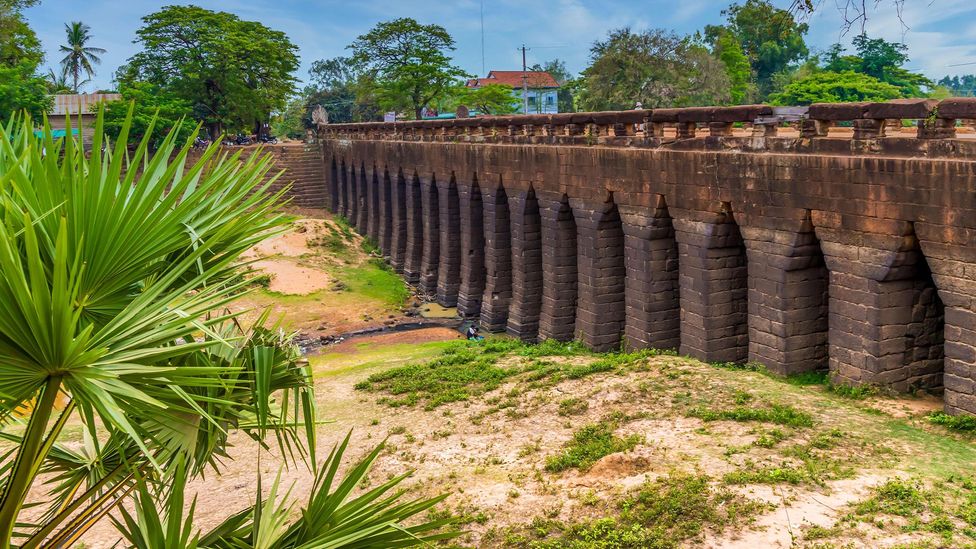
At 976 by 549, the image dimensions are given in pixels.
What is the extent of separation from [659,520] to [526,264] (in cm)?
1523

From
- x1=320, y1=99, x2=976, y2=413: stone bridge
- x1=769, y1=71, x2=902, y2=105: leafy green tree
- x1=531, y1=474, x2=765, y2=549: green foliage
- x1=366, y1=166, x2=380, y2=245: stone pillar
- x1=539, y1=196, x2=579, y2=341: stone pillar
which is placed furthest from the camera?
x1=769, y1=71, x2=902, y2=105: leafy green tree

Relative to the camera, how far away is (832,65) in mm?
59875

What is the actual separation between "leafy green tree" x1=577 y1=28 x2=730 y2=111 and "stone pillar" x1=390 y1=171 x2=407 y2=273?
64.6 ft

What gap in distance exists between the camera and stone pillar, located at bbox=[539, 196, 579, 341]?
2214 centimetres

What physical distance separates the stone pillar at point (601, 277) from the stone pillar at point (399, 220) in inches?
660

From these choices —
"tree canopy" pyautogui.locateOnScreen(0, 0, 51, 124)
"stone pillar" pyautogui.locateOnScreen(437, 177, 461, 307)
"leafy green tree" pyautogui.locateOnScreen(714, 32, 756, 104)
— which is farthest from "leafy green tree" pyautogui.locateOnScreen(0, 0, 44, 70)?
"leafy green tree" pyautogui.locateOnScreen(714, 32, 756, 104)

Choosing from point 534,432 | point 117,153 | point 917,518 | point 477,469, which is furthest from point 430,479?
point 117,153

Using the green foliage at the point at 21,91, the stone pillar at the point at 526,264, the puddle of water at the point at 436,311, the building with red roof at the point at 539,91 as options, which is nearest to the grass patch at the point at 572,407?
the stone pillar at the point at 526,264

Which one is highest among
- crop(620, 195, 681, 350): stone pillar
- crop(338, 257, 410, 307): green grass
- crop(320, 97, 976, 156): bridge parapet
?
crop(320, 97, 976, 156): bridge parapet

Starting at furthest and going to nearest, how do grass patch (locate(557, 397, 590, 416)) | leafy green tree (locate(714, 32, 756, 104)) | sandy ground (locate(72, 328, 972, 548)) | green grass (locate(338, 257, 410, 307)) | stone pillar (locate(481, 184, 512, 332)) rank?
leafy green tree (locate(714, 32, 756, 104)), green grass (locate(338, 257, 410, 307)), stone pillar (locate(481, 184, 512, 332)), grass patch (locate(557, 397, 590, 416)), sandy ground (locate(72, 328, 972, 548))

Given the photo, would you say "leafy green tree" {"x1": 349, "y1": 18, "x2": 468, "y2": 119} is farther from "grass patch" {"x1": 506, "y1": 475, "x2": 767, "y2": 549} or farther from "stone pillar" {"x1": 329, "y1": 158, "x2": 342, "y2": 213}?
"grass patch" {"x1": 506, "y1": 475, "x2": 767, "y2": 549}

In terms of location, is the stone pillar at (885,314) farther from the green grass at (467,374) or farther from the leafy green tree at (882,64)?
the leafy green tree at (882,64)

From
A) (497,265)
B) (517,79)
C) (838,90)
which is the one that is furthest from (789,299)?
(517,79)

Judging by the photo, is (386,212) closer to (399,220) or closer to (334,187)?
(399,220)
